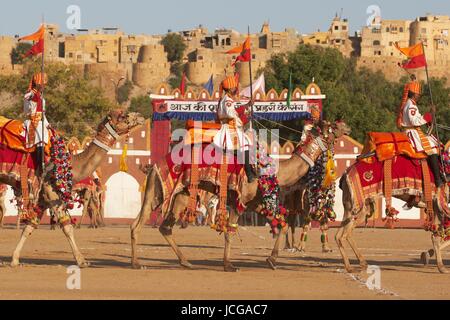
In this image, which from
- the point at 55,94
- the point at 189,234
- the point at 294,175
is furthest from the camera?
the point at 55,94

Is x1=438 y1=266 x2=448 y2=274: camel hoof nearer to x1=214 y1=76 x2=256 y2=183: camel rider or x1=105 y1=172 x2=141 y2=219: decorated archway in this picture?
x1=214 y1=76 x2=256 y2=183: camel rider

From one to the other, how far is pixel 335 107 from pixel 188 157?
54361 millimetres

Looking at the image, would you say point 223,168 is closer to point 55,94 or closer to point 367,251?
point 367,251

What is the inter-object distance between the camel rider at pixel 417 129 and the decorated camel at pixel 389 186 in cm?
11

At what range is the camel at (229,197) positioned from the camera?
762 inches

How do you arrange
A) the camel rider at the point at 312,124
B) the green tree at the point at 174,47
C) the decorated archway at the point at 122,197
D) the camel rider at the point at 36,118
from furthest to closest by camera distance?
1. the green tree at the point at 174,47
2. the decorated archway at the point at 122,197
3. the camel rider at the point at 312,124
4. the camel rider at the point at 36,118

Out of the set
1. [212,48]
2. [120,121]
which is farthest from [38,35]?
[212,48]

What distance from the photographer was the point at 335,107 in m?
73.1

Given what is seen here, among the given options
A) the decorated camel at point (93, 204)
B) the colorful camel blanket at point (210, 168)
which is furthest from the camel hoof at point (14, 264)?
the decorated camel at point (93, 204)

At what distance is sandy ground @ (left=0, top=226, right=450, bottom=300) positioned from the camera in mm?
15656

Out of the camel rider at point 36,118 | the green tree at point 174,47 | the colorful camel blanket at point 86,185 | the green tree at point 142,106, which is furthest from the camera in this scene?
the green tree at point 174,47

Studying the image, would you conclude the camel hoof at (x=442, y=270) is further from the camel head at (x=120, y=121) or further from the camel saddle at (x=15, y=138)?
the camel saddle at (x=15, y=138)

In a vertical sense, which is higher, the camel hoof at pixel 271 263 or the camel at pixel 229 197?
the camel at pixel 229 197
